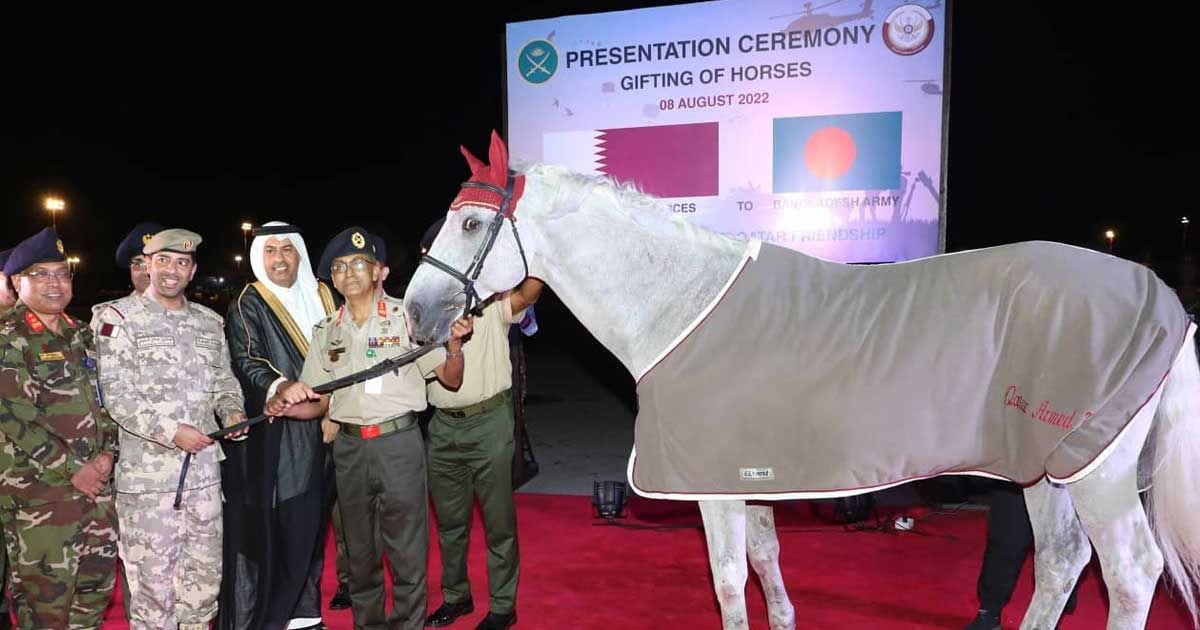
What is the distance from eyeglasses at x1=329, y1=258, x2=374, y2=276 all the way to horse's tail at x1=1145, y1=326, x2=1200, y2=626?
9.94ft

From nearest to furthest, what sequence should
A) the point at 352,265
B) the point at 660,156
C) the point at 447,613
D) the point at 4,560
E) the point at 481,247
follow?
the point at 481,247, the point at 352,265, the point at 4,560, the point at 447,613, the point at 660,156

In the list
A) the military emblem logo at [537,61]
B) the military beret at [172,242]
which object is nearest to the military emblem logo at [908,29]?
the military emblem logo at [537,61]

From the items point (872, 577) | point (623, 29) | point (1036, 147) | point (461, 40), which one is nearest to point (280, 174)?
point (461, 40)

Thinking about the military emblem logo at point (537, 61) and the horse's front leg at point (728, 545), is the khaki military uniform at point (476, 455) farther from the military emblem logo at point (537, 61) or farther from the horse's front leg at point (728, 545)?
the military emblem logo at point (537, 61)

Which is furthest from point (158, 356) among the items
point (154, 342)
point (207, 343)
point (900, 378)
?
point (900, 378)

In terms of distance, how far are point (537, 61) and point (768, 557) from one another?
418 cm

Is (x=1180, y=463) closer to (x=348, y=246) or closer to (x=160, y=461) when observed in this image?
(x=348, y=246)

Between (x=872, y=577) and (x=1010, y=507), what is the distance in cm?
102

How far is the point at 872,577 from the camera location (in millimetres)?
3988

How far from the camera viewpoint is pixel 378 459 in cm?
294

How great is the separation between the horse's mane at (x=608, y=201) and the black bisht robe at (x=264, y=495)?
1.59 m

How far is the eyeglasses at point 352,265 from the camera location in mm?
3072

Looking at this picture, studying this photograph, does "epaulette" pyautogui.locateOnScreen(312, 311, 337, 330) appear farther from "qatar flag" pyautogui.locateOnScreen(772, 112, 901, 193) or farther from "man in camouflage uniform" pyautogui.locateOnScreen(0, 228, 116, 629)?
"qatar flag" pyautogui.locateOnScreen(772, 112, 901, 193)

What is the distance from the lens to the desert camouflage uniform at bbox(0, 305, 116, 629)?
2828 millimetres
